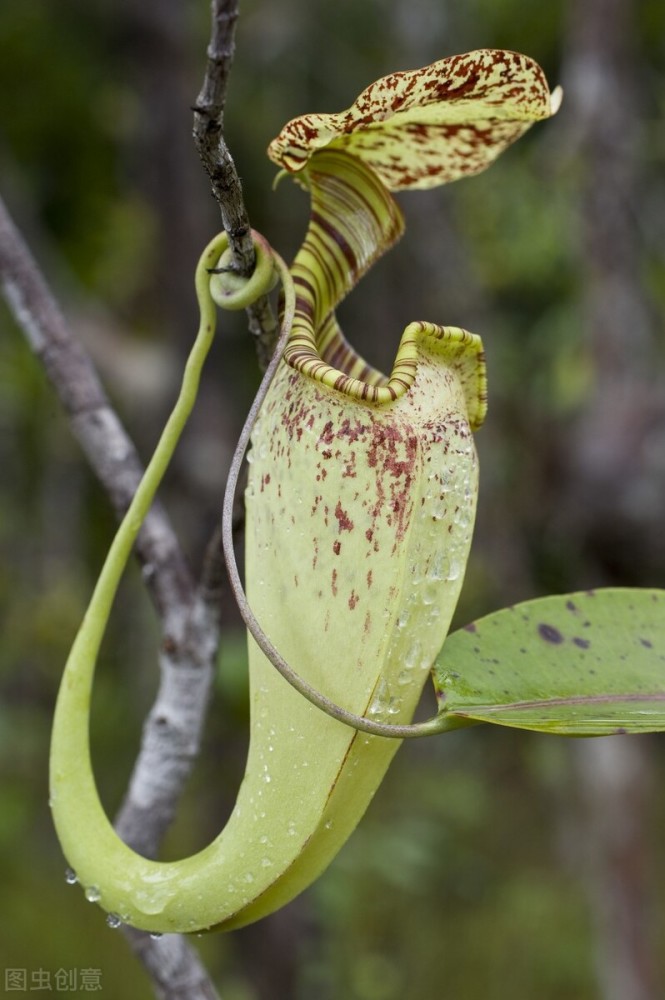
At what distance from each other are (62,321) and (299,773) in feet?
1.50

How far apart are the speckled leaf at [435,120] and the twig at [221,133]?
0.07 m

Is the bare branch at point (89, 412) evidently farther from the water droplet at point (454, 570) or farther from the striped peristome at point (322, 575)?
the water droplet at point (454, 570)

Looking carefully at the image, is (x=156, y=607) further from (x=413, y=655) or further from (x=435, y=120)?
(x=435, y=120)

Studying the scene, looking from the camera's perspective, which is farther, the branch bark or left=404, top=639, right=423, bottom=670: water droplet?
the branch bark

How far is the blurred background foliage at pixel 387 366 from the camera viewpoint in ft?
6.53

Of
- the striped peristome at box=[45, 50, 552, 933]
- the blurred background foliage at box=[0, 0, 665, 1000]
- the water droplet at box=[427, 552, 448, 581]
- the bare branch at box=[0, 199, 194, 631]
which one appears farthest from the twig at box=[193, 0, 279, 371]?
the blurred background foliage at box=[0, 0, 665, 1000]

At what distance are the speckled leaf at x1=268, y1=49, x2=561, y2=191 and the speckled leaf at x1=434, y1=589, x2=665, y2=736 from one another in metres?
0.28

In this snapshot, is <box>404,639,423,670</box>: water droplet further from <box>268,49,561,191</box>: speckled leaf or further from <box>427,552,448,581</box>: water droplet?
<box>268,49,561,191</box>: speckled leaf

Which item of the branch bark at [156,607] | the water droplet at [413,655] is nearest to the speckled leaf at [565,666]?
the water droplet at [413,655]

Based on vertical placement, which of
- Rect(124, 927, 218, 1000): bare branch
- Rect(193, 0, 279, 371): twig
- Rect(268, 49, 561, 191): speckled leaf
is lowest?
Rect(124, 927, 218, 1000): bare branch

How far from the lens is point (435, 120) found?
62 cm

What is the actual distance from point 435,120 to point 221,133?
239 mm

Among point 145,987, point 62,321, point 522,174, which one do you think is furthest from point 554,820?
point 62,321

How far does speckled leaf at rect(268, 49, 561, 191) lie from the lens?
0.50 m
